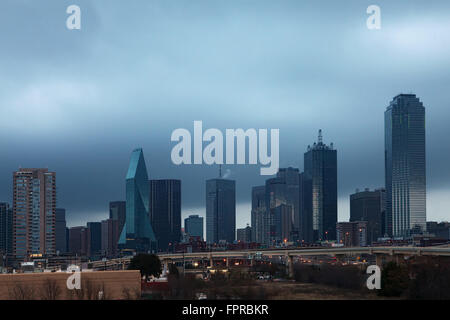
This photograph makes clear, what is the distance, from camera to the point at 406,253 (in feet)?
336

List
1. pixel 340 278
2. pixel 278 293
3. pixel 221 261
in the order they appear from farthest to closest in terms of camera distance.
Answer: pixel 221 261, pixel 340 278, pixel 278 293

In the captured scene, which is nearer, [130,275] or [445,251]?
[130,275]

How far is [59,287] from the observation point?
42.1 meters

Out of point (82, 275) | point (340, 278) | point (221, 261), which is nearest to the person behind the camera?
A: point (82, 275)

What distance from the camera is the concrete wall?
41.5 meters

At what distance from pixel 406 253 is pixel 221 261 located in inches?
3083

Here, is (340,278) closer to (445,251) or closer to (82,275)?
(445,251)

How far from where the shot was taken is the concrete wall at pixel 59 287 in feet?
136
